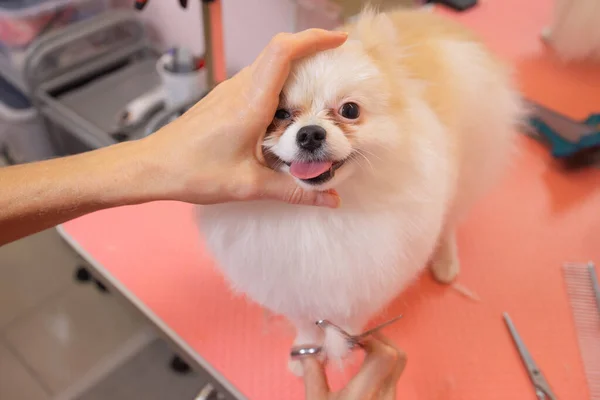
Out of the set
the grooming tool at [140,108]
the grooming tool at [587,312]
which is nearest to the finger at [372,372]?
the grooming tool at [587,312]

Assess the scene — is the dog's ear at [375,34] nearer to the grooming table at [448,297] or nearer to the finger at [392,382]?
the finger at [392,382]

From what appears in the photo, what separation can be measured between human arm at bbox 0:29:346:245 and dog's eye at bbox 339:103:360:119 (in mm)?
77

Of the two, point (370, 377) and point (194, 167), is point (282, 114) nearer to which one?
point (194, 167)

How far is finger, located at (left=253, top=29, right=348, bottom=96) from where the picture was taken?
1.84 feet

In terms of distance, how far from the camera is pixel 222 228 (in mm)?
682

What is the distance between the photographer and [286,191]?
60 centimetres

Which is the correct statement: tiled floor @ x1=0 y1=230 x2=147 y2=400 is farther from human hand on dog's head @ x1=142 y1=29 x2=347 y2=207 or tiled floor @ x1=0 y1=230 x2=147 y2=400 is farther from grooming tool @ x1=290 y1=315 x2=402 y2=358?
human hand on dog's head @ x1=142 y1=29 x2=347 y2=207

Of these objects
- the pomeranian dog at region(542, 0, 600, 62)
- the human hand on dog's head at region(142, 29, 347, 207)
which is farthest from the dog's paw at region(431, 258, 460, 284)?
the pomeranian dog at region(542, 0, 600, 62)

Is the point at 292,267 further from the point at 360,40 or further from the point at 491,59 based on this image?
the point at 491,59

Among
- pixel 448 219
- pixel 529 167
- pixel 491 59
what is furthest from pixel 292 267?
pixel 529 167

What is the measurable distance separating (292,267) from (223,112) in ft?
0.77

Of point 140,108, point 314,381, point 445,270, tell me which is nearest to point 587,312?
point 445,270

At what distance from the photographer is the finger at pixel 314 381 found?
0.68 m

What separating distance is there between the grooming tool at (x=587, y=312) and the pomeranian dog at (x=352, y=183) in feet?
1.30
